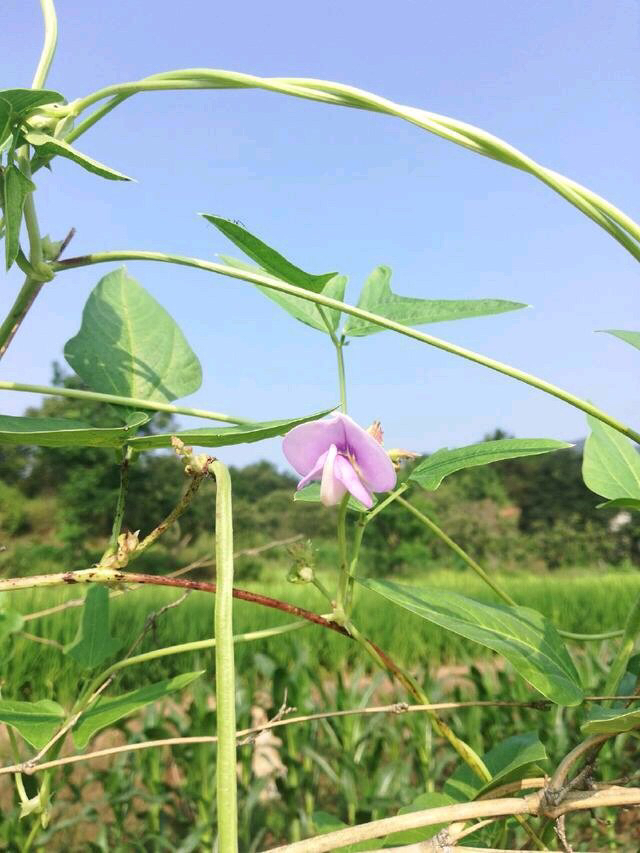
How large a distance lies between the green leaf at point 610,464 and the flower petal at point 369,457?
0.47ft

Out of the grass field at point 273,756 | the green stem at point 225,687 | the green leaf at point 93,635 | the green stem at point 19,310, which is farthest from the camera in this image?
the grass field at point 273,756

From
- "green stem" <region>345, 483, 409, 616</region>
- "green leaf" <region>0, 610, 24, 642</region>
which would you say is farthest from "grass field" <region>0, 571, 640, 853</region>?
"green stem" <region>345, 483, 409, 616</region>

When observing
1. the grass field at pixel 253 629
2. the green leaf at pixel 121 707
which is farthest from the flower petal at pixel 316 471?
the grass field at pixel 253 629

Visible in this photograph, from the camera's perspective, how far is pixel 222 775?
18cm

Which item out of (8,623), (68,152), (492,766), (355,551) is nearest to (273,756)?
(8,623)

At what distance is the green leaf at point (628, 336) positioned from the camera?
0.32 metres

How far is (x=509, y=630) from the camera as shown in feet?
1.00

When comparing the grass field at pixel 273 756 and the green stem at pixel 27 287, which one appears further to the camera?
the grass field at pixel 273 756

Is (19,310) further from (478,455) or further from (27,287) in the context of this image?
(478,455)

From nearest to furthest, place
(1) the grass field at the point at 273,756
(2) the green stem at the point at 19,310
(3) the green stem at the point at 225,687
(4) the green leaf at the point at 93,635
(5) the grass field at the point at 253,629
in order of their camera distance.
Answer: (3) the green stem at the point at 225,687
(2) the green stem at the point at 19,310
(4) the green leaf at the point at 93,635
(1) the grass field at the point at 273,756
(5) the grass field at the point at 253,629

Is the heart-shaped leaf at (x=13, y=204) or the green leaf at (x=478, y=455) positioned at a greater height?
the heart-shaped leaf at (x=13, y=204)

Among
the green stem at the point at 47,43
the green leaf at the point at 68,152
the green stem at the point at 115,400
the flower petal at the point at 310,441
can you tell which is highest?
the green stem at the point at 47,43

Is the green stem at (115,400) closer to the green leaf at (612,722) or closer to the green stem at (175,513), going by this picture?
the green stem at (175,513)

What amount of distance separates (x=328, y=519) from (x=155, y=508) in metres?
1.77
